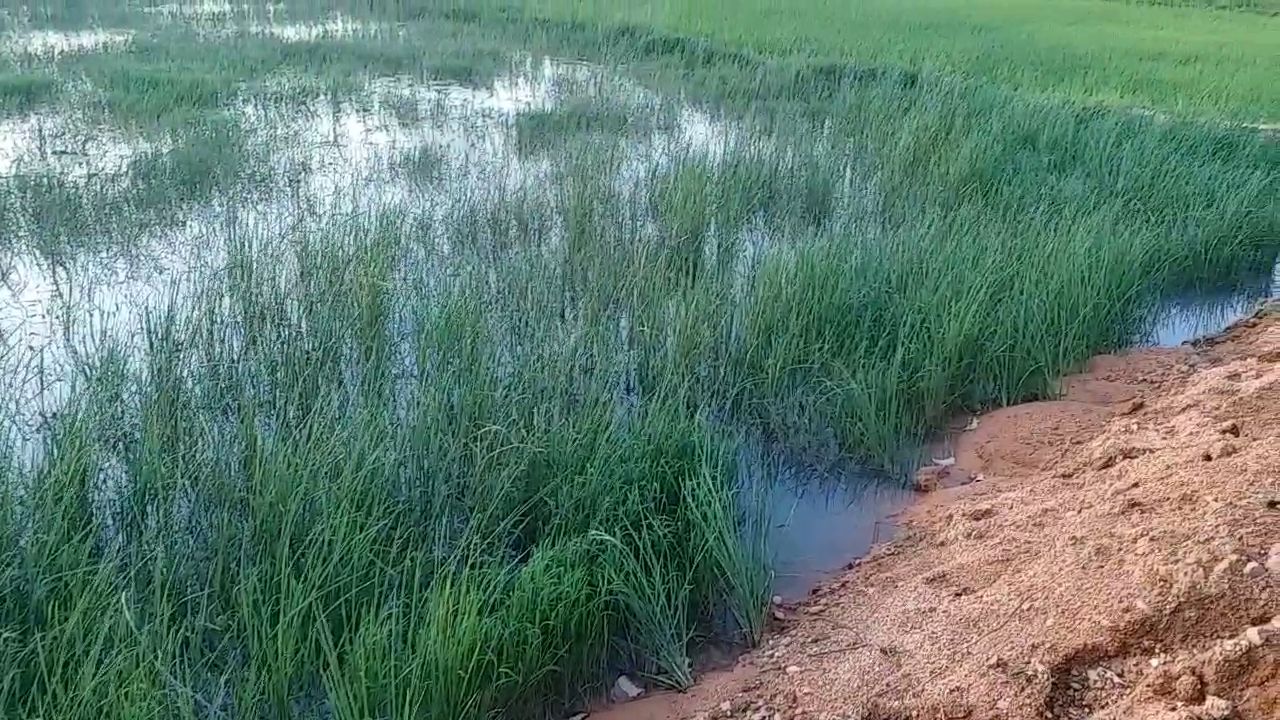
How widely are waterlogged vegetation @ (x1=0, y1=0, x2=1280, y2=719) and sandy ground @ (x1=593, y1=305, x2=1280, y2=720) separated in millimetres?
245

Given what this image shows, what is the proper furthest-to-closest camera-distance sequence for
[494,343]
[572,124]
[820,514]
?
[572,124], [494,343], [820,514]

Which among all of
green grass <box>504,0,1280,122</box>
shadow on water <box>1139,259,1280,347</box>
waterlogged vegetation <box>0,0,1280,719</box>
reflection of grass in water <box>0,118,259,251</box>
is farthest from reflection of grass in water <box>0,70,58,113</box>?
shadow on water <box>1139,259,1280,347</box>

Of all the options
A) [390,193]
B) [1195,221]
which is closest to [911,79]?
[1195,221]

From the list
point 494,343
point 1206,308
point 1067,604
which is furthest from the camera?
point 1206,308

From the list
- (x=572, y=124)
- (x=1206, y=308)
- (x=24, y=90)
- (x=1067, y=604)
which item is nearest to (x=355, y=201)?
(x=572, y=124)

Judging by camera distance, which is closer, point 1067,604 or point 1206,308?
point 1067,604

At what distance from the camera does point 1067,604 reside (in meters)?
2.66

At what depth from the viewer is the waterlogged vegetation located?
8.39ft

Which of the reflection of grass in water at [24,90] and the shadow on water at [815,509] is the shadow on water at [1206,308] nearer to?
the shadow on water at [815,509]

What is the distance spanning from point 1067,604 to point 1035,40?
1103 cm

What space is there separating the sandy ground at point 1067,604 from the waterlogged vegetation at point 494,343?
0.80 ft

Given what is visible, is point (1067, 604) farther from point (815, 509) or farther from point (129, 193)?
point (129, 193)

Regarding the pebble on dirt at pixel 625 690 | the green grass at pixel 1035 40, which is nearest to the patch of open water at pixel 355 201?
the pebble on dirt at pixel 625 690

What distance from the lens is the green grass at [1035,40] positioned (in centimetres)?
959
